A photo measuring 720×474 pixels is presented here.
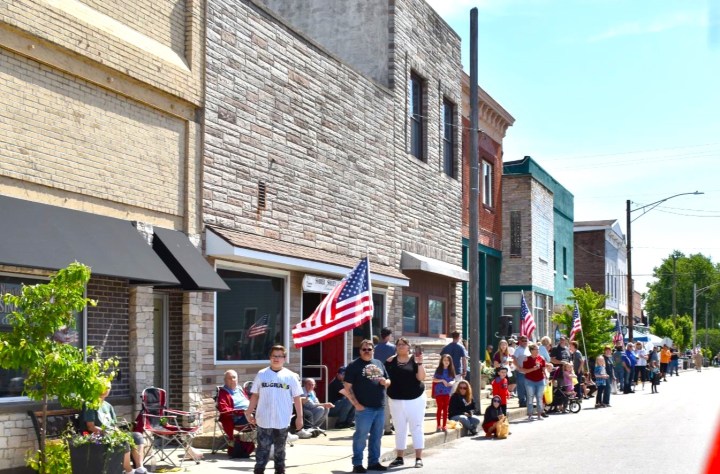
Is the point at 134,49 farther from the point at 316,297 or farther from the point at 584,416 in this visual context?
the point at 584,416

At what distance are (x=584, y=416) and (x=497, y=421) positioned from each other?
6053 mm

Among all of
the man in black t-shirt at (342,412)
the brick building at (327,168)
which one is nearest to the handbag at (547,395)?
the brick building at (327,168)

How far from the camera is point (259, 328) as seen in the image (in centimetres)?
1834

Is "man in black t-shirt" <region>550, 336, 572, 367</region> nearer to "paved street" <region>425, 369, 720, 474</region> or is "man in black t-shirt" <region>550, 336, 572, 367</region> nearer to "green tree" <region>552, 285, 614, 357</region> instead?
"paved street" <region>425, 369, 720, 474</region>

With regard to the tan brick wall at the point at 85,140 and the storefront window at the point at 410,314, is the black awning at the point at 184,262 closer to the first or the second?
the tan brick wall at the point at 85,140

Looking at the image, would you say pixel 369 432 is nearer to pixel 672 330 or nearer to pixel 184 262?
pixel 184 262

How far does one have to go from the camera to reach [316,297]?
20.9 meters

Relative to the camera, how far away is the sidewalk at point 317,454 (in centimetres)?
1374

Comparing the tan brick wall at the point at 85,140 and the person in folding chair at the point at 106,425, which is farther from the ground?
the tan brick wall at the point at 85,140

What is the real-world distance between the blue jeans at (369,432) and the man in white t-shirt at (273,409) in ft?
4.91

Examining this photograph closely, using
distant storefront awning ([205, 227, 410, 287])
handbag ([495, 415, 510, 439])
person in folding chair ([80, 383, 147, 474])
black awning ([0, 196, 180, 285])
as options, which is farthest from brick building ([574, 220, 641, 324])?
person in folding chair ([80, 383, 147, 474])

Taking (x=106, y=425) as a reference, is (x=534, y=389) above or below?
below

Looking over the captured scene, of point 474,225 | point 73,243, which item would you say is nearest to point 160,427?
point 73,243

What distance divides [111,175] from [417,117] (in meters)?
13.8
